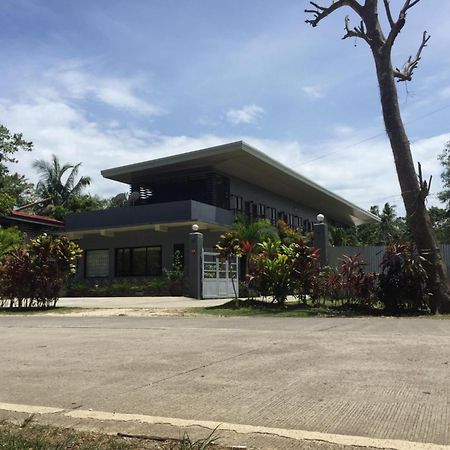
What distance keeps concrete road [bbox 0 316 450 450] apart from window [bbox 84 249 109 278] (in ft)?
71.8

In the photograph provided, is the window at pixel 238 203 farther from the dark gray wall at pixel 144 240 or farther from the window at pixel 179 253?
the window at pixel 179 253

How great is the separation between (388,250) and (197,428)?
41.0ft

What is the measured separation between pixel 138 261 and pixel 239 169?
25.1ft

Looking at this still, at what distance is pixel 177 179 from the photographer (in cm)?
3166

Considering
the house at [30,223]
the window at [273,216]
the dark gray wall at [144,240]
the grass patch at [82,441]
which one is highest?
the window at [273,216]

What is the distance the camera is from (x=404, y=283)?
601 inches

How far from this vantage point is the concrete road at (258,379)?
4.51 meters

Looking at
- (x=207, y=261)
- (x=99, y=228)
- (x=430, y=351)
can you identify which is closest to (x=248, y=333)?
(x=430, y=351)

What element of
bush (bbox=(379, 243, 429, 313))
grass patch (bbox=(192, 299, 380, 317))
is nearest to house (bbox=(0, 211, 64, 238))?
grass patch (bbox=(192, 299, 380, 317))

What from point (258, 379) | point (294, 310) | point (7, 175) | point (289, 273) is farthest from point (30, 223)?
point (258, 379)

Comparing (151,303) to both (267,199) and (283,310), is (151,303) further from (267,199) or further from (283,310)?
(267,199)

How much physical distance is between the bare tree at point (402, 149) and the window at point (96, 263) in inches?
807

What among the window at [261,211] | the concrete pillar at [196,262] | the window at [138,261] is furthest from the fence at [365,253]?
the window at [261,211]

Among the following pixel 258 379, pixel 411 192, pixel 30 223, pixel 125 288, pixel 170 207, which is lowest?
pixel 258 379
